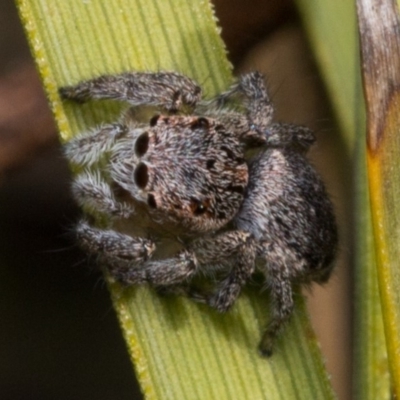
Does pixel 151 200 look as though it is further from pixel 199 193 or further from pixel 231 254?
pixel 231 254

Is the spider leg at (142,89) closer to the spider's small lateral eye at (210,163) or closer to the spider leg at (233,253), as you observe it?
the spider's small lateral eye at (210,163)

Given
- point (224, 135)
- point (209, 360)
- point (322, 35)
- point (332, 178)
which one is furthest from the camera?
point (332, 178)

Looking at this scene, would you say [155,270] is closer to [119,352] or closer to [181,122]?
[181,122]

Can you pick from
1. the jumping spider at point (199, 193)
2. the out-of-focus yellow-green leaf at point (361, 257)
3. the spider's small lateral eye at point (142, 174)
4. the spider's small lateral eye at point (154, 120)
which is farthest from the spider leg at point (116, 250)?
the out-of-focus yellow-green leaf at point (361, 257)

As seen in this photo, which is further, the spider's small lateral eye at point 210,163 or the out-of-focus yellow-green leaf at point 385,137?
the spider's small lateral eye at point 210,163

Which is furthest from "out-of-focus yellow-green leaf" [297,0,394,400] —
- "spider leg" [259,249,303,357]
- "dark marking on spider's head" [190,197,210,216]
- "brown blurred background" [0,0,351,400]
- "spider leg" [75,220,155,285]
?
"brown blurred background" [0,0,351,400]

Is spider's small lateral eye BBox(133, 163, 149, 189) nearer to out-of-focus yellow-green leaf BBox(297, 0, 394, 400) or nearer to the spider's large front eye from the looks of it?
the spider's large front eye

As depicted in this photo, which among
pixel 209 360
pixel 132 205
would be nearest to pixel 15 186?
pixel 132 205
